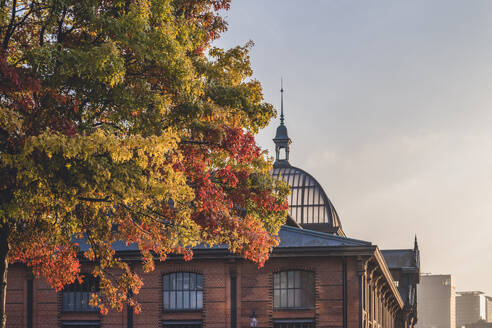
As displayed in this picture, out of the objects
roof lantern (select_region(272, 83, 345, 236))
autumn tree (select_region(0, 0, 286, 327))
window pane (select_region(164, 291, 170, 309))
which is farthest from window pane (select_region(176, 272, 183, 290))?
roof lantern (select_region(272, 83, 345, 236))

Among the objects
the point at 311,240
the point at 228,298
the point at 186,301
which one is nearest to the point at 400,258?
the point at 311,240

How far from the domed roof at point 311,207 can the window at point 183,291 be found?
25.3 m

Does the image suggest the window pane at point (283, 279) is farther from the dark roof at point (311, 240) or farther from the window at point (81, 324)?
the window at point (81, 324)

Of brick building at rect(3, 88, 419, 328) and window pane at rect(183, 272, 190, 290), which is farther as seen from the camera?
window pane at rect(183, 272, 190, 290)

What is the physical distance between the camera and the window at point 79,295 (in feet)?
116

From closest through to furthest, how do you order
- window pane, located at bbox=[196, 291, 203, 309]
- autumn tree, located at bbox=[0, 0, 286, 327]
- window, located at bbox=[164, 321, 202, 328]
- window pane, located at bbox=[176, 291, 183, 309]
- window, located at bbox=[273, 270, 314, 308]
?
autumn tree, located at bbox=[0, 0, 286, 327] → window, located at bbox=[273, 270, 314, 308] → window, located at bbox=[164, 321, 202, 328] → window pane, located at bbox=[196, 291, 203, 309] → window pane, located at bbox=[176, 291, 183, 309]

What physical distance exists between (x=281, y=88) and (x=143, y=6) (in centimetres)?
6180

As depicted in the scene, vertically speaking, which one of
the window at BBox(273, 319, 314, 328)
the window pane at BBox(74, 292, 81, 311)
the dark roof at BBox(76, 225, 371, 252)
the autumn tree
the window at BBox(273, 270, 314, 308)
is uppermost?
the autumn tree

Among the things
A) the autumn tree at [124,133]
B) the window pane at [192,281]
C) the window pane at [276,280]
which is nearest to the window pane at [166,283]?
the window pane at [192,281]

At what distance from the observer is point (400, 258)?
80875mm

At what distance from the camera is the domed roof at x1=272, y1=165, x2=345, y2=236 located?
196ft

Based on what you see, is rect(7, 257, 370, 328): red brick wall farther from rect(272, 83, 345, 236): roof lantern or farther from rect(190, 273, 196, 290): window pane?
rect(272, 83, 345, 236): roof lantern

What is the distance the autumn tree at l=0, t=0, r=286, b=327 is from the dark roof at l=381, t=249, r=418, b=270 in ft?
203

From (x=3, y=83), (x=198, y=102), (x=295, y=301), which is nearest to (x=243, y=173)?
(x=198, y=102)
